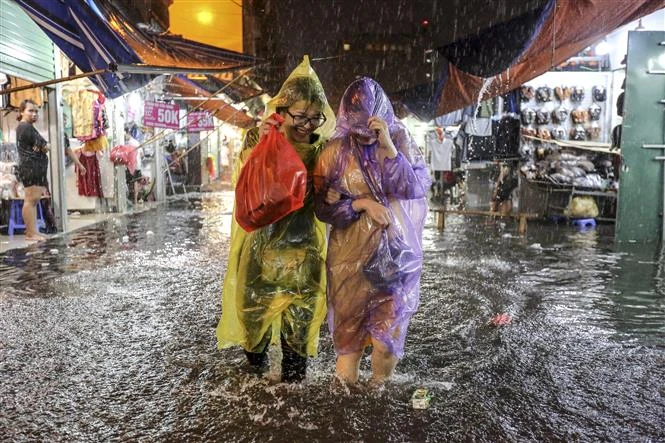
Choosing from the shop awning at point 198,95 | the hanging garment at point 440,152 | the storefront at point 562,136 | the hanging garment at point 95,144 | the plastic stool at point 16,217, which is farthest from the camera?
the hanging garment at point 440,152

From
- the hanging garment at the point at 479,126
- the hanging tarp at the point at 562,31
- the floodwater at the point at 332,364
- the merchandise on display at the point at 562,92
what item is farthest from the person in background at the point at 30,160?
the merchandise on display at the point at 562,92

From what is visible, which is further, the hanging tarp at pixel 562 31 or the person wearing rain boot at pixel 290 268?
the hanging tarp at pixel 562 31

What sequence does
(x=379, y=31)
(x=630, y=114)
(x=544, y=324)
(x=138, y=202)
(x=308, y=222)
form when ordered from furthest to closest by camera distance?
(x=138, y=202) < (x=379, y=31) < (x=630, y=114) < (x=544, y=324) < (x=308, y=222)

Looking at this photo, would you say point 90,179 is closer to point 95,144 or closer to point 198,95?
point 95,144

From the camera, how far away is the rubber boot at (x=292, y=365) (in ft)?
11.7

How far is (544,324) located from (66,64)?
12015 millimetres

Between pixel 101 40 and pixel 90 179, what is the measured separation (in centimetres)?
785

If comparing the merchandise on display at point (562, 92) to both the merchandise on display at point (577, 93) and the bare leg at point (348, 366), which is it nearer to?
the merchandise on display at point (577, 93)

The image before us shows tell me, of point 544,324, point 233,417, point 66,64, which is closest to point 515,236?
point 544,324

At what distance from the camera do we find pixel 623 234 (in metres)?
10.3

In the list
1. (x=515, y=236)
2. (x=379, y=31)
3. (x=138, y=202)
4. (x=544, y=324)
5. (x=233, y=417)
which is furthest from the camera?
(x=138, y=202)

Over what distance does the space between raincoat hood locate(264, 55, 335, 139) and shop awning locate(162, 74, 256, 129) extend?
274 inches

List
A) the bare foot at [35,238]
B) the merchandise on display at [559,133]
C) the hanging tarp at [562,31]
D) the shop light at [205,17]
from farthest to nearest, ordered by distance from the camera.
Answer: the shop light at [205,17], the merchandise on display at [559,133], the bare foot at [35,238], the hanging tarp at [562,31]

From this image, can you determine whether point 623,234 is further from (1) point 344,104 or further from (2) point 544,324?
(1) point 344,104
